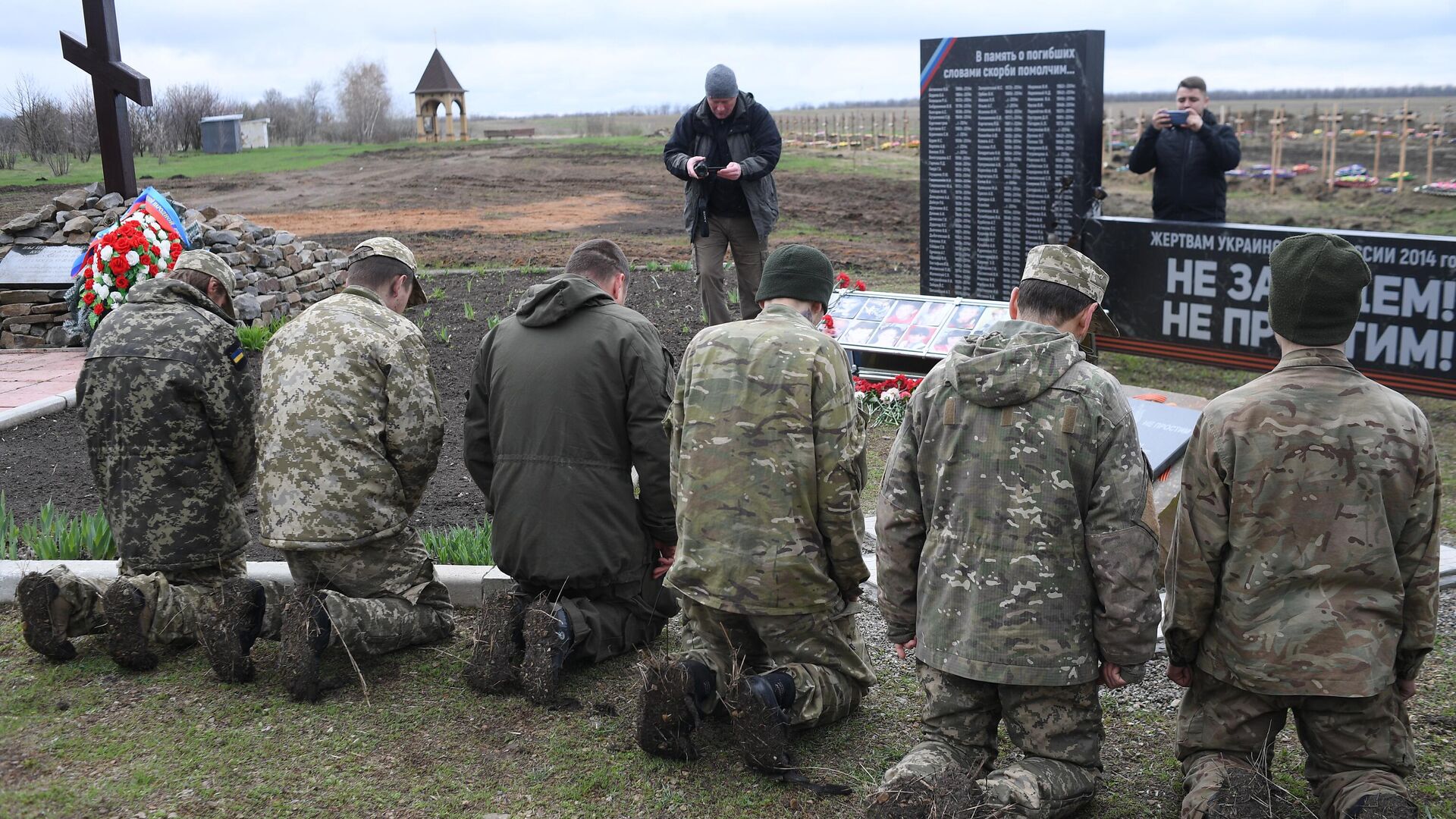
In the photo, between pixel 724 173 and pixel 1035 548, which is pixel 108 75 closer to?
pixel 724 173

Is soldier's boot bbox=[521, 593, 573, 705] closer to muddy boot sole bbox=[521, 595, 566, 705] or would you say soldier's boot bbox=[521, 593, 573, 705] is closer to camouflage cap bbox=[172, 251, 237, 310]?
muddy boot sole bbox=[521, 595, 566, 705]

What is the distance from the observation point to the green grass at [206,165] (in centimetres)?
1992

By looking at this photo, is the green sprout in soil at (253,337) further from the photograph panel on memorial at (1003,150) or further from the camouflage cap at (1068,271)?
the camouflage cap at (1068,271)

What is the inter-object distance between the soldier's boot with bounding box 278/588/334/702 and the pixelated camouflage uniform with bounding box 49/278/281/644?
1.33 ft

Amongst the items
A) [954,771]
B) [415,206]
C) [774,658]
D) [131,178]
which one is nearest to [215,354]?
[774,658]

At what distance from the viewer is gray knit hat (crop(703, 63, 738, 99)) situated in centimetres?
778

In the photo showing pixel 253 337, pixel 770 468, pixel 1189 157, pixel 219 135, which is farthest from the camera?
pixel 219 135

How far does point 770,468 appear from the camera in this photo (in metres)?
3.49

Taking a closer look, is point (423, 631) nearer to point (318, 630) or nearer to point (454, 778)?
point (318, 630)

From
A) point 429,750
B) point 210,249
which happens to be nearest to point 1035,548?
point 429,750

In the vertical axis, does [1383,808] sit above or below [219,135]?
below

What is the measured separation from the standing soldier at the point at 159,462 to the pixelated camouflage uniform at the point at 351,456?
0.31 metres

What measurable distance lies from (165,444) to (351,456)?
0.81m

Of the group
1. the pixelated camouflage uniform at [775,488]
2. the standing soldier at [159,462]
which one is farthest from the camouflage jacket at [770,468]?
the standing soldier at [159,462]
